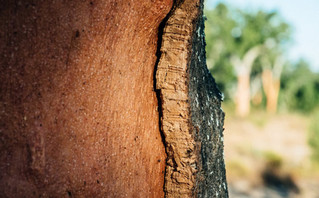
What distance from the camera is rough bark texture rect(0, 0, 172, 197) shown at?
1.14m

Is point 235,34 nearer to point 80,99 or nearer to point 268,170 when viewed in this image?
point 268,170

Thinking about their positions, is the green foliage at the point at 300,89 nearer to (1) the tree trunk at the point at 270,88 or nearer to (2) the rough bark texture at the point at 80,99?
(1) the tree trunk at the point at 270,88

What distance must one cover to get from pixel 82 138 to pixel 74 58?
251 millimetres

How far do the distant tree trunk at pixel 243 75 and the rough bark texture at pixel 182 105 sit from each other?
23.8 m

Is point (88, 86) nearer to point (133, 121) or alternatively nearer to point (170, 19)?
point (133, 121)

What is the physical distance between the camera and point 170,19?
4.54 ft

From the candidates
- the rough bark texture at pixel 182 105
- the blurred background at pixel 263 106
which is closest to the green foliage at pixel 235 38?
the blurred background at pixel 263 106

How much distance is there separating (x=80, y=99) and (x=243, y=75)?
24798 mm

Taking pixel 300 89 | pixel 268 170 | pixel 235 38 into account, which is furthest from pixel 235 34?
pixel 268 170

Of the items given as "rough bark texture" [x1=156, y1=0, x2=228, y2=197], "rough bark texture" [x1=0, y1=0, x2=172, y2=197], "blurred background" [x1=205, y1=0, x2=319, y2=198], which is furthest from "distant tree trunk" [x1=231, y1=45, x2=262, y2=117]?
"rough bark texture" [x1=0, y1=0, x2=172, y2=197]

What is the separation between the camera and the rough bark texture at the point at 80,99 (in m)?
1.14

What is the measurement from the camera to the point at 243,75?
998 inches

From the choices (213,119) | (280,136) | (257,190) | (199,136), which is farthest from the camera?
(280,136)

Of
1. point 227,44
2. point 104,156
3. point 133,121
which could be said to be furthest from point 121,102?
point 227,44
